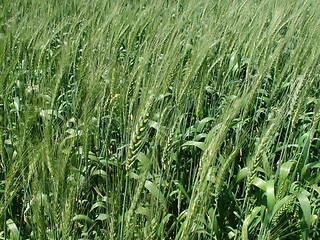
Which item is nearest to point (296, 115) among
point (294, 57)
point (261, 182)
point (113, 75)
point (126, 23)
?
point (261, 182)

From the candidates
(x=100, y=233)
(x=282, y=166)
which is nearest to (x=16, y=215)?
(x=100, y=233)

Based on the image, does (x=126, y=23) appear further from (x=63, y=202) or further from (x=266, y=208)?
(x=63, y=202)

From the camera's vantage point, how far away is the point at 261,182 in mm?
1827

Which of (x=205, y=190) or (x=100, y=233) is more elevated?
(x=205, y=190)

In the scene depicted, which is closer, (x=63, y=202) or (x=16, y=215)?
(x=63, y=202)

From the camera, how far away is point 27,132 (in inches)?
66.9

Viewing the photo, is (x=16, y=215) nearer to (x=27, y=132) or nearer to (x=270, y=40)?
(x=27, y=132)

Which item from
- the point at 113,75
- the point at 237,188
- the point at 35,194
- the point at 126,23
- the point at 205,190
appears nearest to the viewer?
the point at 205,190

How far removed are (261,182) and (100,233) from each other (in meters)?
0.83

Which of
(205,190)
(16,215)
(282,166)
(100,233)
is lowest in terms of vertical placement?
(16,215)

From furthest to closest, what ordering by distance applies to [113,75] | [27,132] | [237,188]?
[237,188] < [113,75] < [27,132]

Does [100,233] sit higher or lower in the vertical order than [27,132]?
lower

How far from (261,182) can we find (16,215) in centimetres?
137

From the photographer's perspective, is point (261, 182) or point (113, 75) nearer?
point (261, 182)
